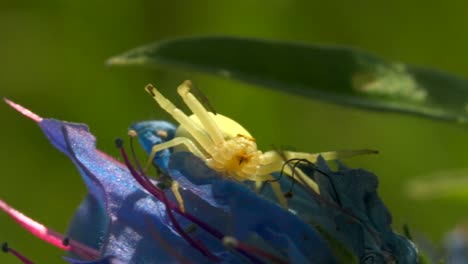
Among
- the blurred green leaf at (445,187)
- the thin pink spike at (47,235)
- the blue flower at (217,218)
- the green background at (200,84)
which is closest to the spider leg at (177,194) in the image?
the blue flower at (217,218)

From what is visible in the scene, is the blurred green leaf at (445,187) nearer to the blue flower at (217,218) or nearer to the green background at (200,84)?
the blue flower at (217,218)

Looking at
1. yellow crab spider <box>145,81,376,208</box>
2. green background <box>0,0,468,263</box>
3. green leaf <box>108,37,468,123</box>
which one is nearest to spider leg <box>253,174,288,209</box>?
yellow crab spider <box>145,81,376,208</box>

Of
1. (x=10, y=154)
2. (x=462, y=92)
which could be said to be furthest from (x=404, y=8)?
(x=462, y=92)

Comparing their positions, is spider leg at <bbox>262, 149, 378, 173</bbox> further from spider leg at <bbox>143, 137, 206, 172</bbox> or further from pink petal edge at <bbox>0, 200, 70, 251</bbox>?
pink petal edge at <bbox>0, 200, 70, 251</bbox>

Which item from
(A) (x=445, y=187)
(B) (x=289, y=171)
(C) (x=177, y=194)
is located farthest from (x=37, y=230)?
(A) (x=445, y=187)

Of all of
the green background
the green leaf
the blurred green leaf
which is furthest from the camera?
the green background

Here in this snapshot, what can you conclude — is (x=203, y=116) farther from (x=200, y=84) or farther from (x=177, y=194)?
(x=200, y=84)

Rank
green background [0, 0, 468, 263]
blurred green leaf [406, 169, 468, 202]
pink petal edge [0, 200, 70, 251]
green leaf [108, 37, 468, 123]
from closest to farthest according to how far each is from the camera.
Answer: green leaf [108, 37, 468, 123], pink petal edge [0, 200, 70, 251], blurred green leaf [406, 169, 468, 202], green background [0, 0, 468, 263]
